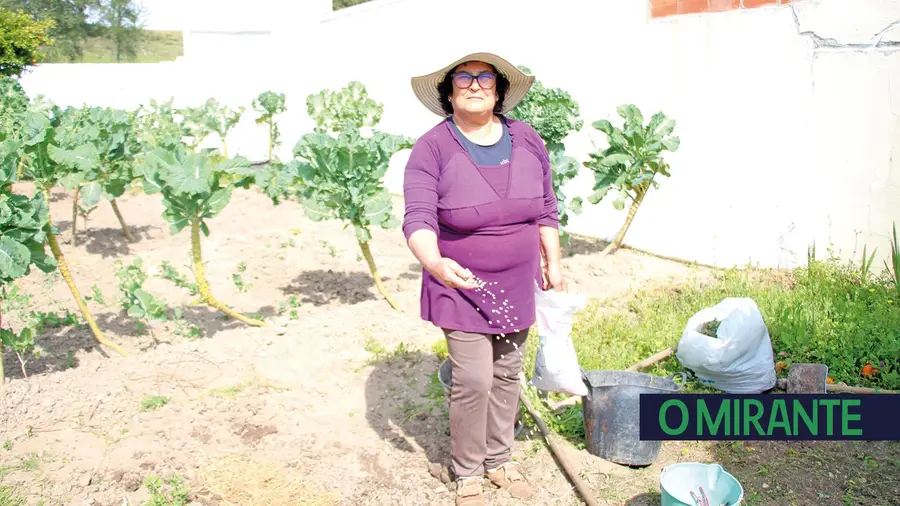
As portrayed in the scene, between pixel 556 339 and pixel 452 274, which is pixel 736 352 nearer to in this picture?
pixel 556 339

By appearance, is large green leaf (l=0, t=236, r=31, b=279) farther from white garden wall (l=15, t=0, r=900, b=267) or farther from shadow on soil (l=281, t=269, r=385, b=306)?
white garden wall (l=15, t=0, r=900, b=267)

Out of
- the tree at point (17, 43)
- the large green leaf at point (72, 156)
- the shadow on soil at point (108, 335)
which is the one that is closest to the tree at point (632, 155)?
the shadow on soil at point (108, 335)

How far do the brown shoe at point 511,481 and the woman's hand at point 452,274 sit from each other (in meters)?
0.99

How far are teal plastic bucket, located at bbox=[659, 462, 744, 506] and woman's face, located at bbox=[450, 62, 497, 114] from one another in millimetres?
1585

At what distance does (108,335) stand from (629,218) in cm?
424

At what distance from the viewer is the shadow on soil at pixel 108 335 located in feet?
16.4

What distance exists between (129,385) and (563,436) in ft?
7.71

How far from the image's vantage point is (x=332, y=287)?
6.44 meters

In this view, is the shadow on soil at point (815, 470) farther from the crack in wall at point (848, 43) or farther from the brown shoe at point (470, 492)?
the crack in wall at point (848, 43)

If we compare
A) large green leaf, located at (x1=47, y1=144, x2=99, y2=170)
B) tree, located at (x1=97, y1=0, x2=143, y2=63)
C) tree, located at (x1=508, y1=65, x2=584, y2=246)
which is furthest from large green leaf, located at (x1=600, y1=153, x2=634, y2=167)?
tree, located at (x1=97, y1=0, x2=143, y2=63)

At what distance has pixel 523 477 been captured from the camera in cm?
351

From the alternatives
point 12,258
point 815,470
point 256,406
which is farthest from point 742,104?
point 12,258

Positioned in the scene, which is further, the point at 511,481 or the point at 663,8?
the point at 663,8

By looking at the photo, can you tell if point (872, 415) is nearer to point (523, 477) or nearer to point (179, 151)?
point (523, 477)
